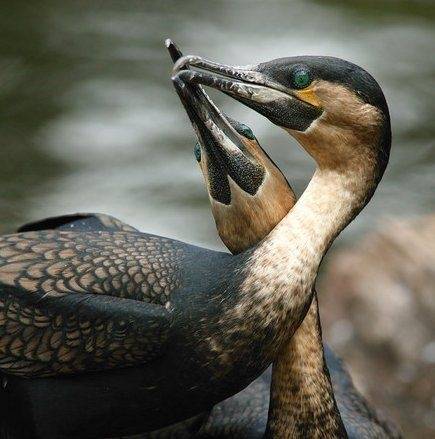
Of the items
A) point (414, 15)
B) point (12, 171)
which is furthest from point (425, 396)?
point (414, 15)

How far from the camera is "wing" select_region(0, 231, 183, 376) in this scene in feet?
11.9

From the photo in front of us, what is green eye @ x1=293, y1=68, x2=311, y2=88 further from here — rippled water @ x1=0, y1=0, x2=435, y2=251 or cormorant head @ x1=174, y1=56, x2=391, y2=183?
rippled water @ x1=0, y1=0, x2=435, y2=251

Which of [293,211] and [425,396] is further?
[425,396]

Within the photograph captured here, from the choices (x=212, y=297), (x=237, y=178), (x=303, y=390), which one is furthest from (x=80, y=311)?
(x=303, y=390)

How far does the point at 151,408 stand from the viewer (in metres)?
3.69

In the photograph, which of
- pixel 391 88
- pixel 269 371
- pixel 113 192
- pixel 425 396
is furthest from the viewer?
pixel 391 88

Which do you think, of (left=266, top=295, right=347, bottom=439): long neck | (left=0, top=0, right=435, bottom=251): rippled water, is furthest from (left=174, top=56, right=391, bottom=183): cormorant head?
(left=0, top=0, right=435, bottom=251): rippled water

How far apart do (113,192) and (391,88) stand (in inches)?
71.2

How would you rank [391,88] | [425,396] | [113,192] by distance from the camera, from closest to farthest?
[425,396], [113,192], [391,88]

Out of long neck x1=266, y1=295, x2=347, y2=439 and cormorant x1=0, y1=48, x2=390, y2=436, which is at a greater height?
cormorant x1=0, y1=48, x2=390, y2=436

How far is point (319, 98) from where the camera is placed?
3582 millimetres

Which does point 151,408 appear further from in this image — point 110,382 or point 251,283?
point 251,283

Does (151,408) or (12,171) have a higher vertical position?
(151,408)

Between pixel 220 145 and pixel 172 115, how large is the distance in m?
4.34
